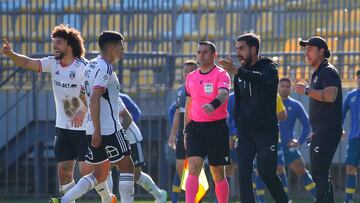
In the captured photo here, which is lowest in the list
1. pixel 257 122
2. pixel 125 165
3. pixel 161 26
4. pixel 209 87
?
pixel 125 165

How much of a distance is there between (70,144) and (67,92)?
60 centimetres

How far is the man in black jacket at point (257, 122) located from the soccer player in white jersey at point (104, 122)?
130 cm

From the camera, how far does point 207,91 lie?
11664 millimetres

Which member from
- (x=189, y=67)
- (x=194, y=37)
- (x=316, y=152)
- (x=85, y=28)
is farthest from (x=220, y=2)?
(x=316, y=152)

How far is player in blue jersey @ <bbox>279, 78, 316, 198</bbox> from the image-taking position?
14.7 metres

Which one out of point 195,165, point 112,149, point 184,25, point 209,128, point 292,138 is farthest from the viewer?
point 184,25

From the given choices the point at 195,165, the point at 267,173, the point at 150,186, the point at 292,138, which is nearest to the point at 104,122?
the point at 195,165

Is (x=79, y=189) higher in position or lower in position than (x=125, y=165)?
lower

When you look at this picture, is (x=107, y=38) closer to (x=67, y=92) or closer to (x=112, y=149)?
(x=67, y=92)

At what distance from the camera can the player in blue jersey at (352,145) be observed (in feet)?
47.9

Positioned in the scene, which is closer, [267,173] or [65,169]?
[267,173]

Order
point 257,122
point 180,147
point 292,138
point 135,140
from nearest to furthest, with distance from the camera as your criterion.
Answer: point 257,122 → point 135,140 → point 180,147 → point 292,138

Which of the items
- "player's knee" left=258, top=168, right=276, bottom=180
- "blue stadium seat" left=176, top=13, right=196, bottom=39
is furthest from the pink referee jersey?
"blue stadium seat" left=176, top=13, right=196, bottom=39

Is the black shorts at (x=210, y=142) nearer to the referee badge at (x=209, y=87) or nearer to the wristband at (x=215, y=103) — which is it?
the referee badge at (x=209, y=87)
